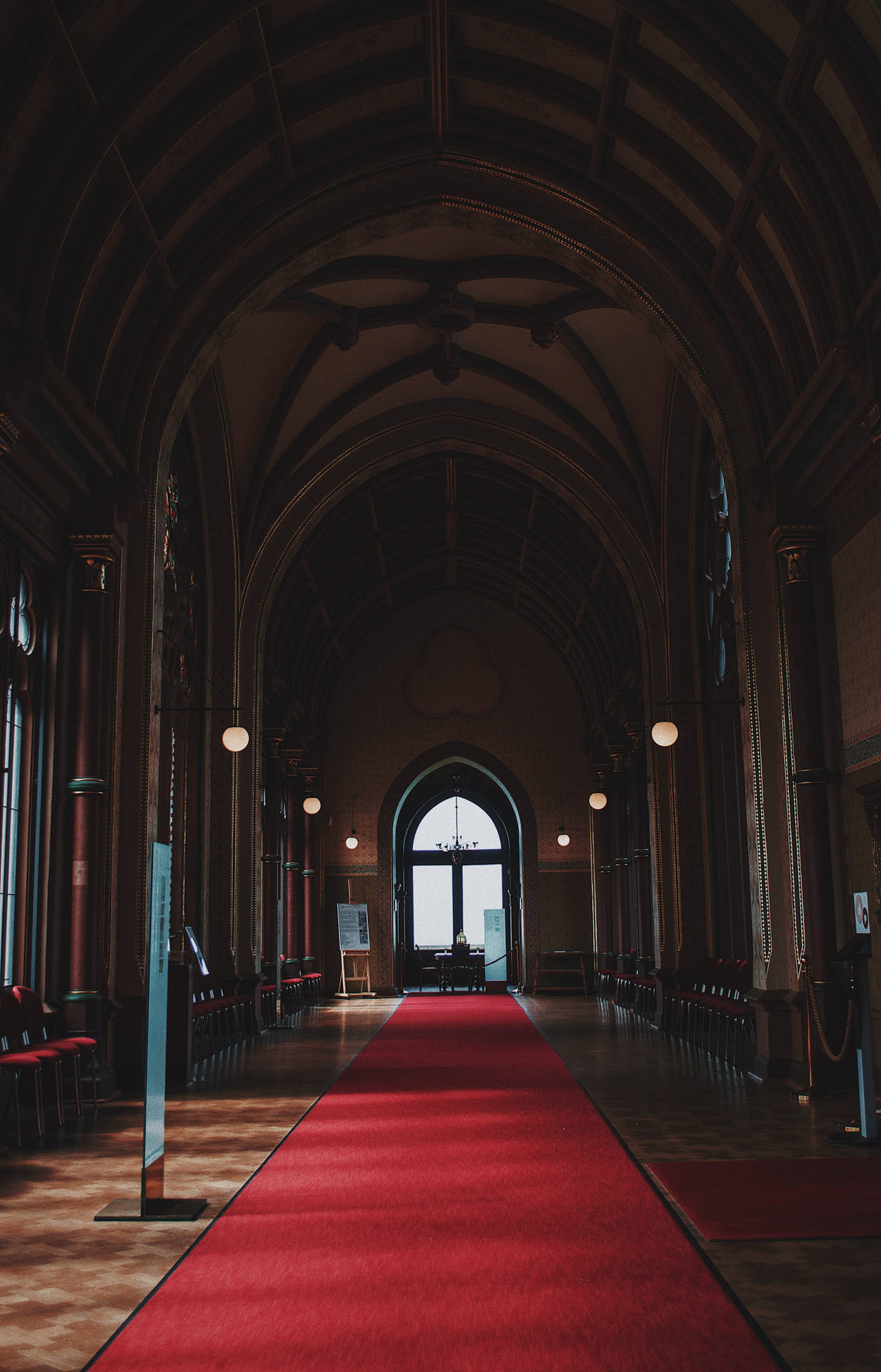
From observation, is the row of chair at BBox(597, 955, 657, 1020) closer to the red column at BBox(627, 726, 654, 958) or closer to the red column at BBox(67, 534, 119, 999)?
the red column at BBox(627, 726, 654, 958)

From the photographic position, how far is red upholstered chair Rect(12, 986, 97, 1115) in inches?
306

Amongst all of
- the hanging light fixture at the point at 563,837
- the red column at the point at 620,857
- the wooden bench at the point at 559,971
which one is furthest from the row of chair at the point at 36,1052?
the hanging light fixture at the point at 563,837

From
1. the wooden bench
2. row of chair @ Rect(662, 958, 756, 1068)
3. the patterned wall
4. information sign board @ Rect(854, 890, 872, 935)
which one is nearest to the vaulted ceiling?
the patterned wall

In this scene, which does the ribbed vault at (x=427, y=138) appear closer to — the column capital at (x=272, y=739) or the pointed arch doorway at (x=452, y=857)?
the column capital at (x=272, y=739)

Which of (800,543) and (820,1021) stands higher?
(800,543)

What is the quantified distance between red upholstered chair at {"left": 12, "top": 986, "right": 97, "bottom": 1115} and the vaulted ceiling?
3828 mm

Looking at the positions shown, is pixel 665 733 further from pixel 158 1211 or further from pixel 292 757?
pixel 292 757

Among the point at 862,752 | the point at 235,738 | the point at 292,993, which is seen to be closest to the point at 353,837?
the point at 292,993

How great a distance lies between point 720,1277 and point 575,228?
9003 mm

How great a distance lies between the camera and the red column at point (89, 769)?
8.76m

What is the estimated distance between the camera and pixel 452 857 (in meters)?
28.5

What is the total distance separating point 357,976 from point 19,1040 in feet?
55.4

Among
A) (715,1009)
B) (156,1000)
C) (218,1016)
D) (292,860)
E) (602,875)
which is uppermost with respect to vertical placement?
(292,860)

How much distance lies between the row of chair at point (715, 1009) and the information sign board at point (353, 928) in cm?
1017
